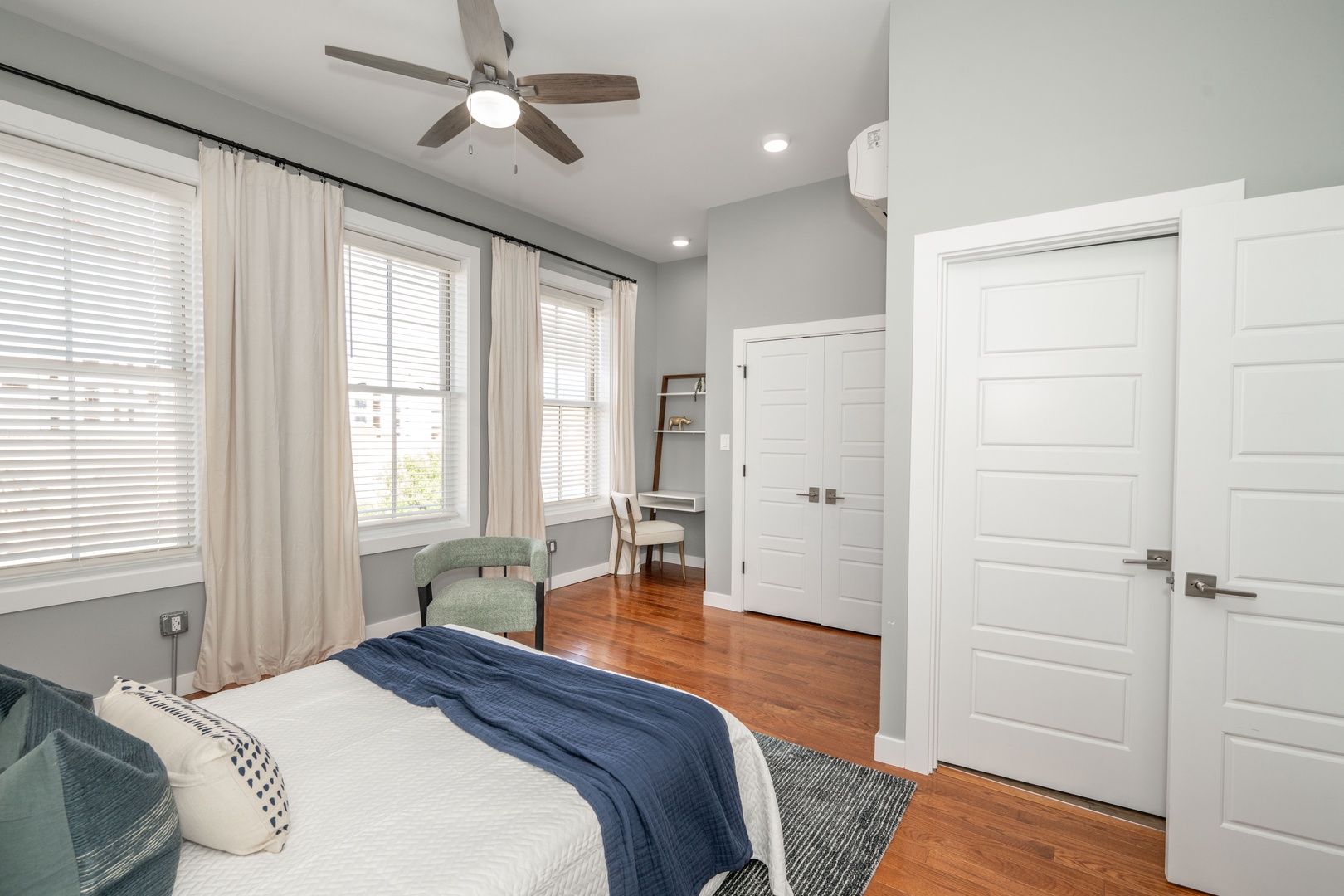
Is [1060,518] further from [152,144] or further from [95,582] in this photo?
[152,144]

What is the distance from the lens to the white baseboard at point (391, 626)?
12.1ft

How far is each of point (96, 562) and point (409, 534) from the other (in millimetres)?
1486

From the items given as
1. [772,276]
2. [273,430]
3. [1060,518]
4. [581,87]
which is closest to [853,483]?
[772,276]

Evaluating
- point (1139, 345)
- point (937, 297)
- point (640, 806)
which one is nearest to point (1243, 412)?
point (1139, 345)

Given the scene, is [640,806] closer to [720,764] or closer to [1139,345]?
[720,764]

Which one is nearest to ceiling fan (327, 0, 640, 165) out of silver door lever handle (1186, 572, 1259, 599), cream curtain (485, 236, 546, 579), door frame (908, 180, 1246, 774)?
door frame (908, 180, 1246, 774)

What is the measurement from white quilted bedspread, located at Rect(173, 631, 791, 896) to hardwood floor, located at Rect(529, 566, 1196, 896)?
0.68m

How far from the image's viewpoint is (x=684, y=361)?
594 cm

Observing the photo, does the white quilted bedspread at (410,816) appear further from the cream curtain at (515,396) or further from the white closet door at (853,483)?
the cream curtain at (515,396)

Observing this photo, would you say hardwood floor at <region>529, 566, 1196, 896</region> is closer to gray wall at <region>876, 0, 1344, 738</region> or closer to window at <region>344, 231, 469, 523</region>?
gray wall at <region>876, 0, 1344, 738</region>

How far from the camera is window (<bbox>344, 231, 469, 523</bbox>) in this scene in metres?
3.73

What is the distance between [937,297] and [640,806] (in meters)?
2.09

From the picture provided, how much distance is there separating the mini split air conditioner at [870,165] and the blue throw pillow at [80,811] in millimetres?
3141

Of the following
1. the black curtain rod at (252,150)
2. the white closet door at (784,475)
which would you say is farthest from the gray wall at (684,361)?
the black curtain rod at (252,150)
